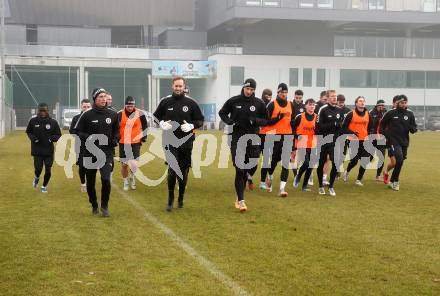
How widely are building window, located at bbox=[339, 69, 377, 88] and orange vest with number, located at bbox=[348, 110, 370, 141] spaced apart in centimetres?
5332

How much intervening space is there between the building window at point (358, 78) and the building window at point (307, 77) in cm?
313

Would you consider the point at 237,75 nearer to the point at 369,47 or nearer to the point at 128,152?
the point at 369,47

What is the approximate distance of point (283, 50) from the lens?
72.1 meters

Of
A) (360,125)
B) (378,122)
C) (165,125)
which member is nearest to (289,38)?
(378,122)

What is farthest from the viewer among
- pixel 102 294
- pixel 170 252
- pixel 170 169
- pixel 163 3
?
pixel 163 3

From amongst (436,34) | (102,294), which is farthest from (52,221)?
(436,34)

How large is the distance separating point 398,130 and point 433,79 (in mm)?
57108

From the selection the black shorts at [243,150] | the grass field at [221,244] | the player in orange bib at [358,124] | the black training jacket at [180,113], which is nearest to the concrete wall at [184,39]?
the player in orange bib at [358,124]

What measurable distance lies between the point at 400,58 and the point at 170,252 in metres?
64.9

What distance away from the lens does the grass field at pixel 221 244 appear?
269 inches

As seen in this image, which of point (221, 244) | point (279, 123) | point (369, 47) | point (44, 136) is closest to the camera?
point (221, 244)

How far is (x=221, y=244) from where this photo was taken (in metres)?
8.70

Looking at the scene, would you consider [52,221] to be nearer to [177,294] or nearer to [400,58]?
[177,294]

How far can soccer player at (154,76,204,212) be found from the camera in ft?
37.3
